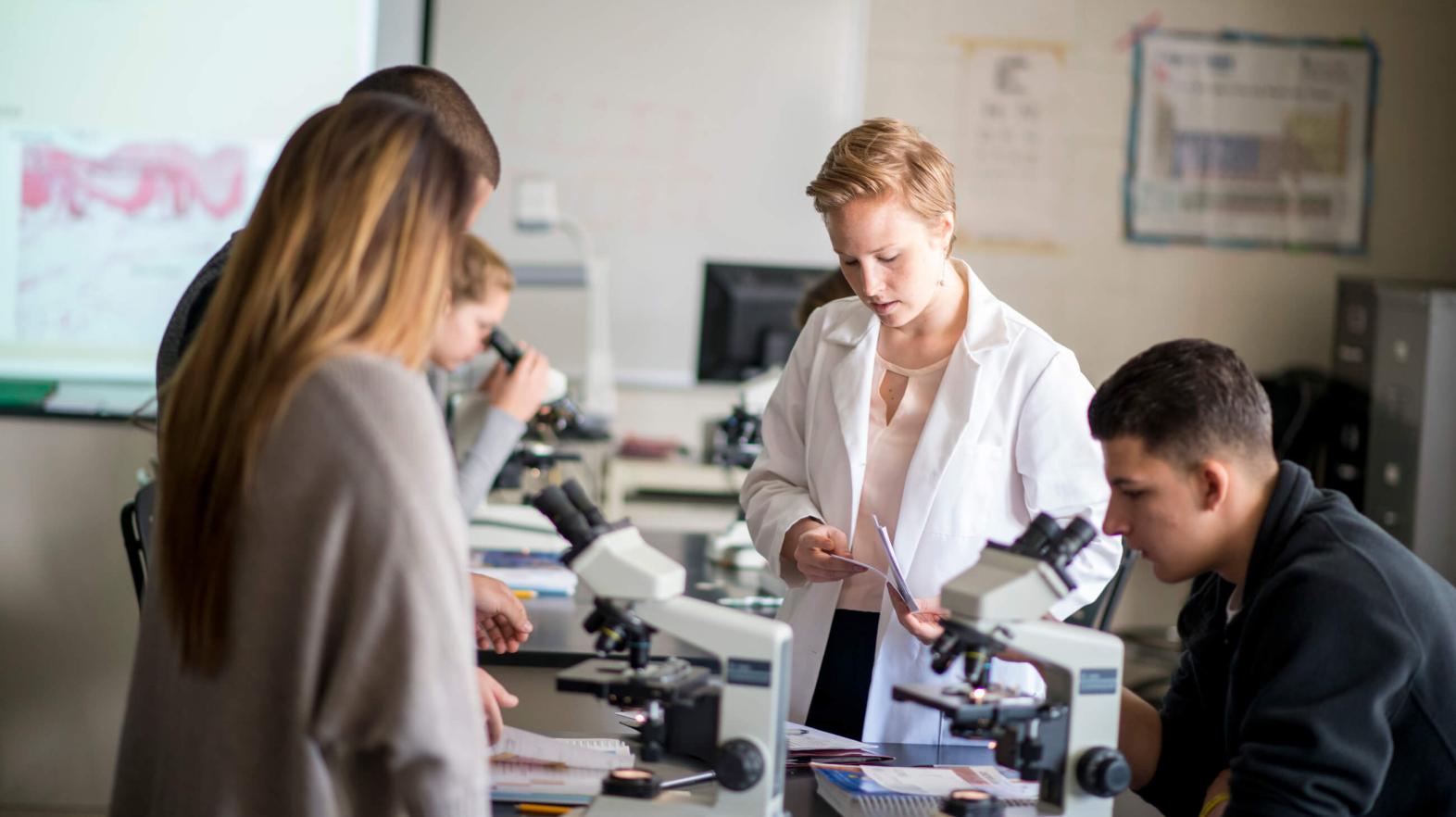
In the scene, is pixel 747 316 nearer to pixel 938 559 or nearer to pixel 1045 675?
pixel 938 559

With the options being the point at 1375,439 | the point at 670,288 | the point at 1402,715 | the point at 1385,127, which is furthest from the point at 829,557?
the point at 1385,127

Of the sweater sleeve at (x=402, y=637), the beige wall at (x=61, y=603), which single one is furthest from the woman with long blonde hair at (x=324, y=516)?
the beige wall at (x=61, y=603)

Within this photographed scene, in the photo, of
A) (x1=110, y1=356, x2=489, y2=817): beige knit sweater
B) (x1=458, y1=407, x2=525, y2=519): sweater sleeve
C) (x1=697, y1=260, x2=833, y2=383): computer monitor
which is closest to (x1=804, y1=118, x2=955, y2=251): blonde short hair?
(x1=458, y1=407, x2=525, y2=519): sweater sleeve

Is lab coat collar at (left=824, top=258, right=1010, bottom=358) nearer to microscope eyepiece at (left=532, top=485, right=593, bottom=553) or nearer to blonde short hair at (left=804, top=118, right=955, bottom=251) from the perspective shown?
blonde short hair at (left=804, top=118, right=955, bottom=251)

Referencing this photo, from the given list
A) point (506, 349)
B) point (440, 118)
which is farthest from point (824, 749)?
point (440, 118)

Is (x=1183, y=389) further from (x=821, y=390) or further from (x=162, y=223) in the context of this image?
(x=162, y=223)

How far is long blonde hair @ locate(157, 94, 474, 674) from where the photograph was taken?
110cm

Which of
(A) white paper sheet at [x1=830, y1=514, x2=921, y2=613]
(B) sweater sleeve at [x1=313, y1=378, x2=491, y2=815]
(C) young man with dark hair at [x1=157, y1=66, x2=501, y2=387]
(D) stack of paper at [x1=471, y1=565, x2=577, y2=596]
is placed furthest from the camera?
(D) stack of paper at [x1=471, y1=565, x2=577, y2=596]

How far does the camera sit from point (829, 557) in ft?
6.21

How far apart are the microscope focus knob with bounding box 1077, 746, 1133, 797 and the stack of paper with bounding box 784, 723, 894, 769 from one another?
1.09 ft

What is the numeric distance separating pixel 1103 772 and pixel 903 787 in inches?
9.7

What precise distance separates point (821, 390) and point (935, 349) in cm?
19

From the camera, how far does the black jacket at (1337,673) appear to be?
130 centimetres

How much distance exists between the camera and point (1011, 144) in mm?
4949
